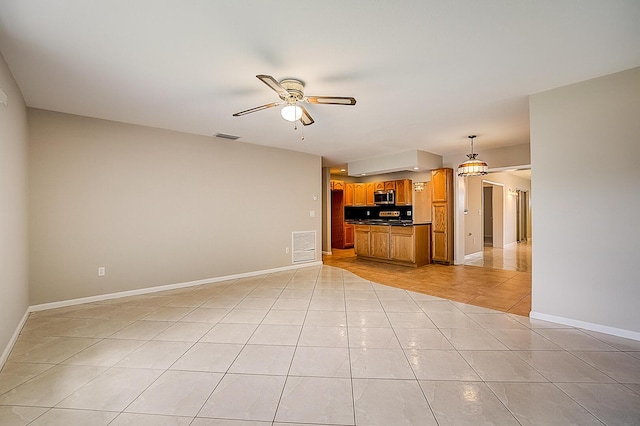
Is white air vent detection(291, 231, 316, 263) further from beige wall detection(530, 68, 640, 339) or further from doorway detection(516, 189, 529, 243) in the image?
doorway detection(516, 189, 529, 243)

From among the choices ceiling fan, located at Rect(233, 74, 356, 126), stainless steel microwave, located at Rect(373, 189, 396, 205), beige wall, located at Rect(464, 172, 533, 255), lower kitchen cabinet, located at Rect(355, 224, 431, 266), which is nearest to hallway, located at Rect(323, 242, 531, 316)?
lower kitchen cabinet, located at Rect(355, 224, 431, 266)

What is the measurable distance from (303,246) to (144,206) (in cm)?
302

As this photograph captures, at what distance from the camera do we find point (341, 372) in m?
2.05

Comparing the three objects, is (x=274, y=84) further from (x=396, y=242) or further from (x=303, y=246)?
(x=396, y=242)

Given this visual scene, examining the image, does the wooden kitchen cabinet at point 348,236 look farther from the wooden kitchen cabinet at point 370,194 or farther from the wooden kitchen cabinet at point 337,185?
the wooden kitchen cabinet at point 337,185

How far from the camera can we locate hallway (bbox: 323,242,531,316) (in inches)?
149

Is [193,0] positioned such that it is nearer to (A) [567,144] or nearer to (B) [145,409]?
(B) [145,409]

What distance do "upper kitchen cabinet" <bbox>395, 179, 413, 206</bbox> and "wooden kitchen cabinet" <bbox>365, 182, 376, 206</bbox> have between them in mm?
867

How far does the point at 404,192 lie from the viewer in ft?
24.4

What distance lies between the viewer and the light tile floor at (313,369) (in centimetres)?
163

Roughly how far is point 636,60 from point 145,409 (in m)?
4.57

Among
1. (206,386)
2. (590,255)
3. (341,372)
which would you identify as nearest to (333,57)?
(341,372)

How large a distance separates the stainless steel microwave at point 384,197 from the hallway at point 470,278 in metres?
1.84

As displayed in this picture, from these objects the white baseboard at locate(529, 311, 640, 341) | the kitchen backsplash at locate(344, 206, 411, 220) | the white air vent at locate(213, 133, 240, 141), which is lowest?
the white baseboard at locate(529, 311, 640, 341)
